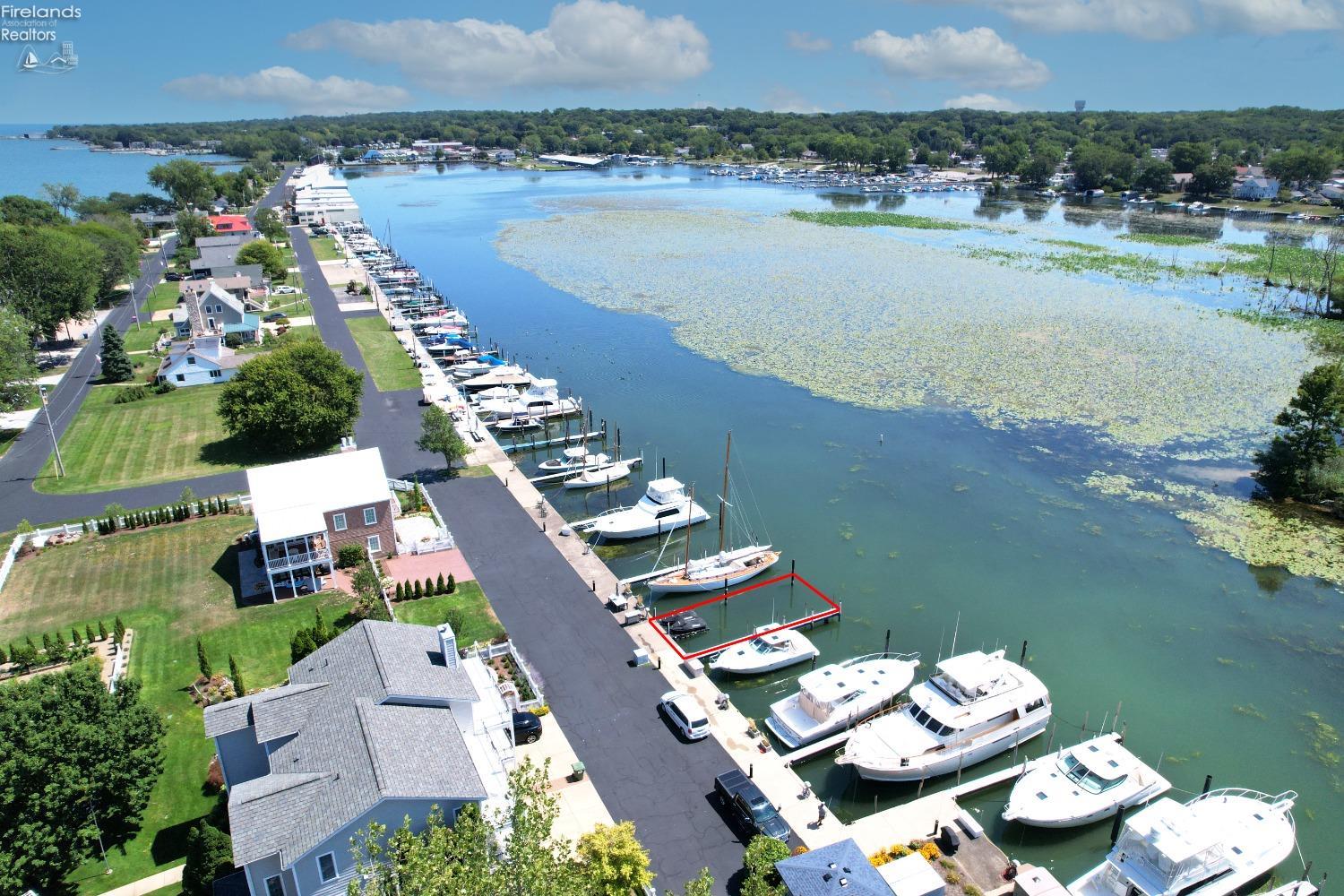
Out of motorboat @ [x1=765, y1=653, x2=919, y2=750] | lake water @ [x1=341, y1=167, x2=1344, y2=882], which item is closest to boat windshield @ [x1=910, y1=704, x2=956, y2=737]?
motorboat @ [x1=765, y1=653, x2=919, y2=750]

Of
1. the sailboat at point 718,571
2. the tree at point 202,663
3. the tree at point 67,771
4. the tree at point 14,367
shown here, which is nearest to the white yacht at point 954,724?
the sailboat at point 718,571

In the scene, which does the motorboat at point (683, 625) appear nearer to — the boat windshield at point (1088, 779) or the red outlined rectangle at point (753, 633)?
the red outlined rectangle at point (753, 633)

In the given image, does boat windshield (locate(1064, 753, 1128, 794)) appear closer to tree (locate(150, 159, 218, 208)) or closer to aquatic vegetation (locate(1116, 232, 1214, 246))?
aquatic vegetation (locate(1116, 232, 1214, 246))

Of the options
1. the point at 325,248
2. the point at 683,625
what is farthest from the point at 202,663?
the point at 325,248

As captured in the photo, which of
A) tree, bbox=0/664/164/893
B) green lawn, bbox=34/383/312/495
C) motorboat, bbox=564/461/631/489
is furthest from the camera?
motorboat, bbox=564/461/631/489

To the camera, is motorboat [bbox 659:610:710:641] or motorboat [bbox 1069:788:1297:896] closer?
motorboat [bbox 1069:788:1297:896]

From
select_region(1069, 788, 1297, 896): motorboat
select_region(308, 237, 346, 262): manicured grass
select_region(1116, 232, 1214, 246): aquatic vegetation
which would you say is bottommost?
select_region(1069, 788, 1297, 896): motorboat

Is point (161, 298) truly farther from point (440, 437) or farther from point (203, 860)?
point (203, 860)

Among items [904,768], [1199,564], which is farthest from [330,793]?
[1199,564]
